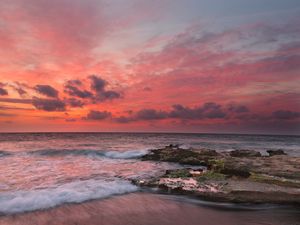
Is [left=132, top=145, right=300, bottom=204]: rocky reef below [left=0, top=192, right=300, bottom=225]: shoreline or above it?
above

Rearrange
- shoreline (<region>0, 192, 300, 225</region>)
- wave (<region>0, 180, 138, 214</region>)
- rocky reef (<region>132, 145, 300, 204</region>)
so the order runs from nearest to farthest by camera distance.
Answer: shoreline (<region>0, 192, 300, 225</region>) < wave (<region>0, 180, 138, 214</region>) < rocky reef (<region>132, 145, 300, 204</region>)

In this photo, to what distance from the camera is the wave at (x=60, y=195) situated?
12.2 m

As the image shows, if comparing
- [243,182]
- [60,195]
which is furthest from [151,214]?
[243,182]

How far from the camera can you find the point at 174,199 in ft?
45.5

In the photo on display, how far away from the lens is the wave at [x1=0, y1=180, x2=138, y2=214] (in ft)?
39.9

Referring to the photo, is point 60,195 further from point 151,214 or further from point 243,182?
point 243,182

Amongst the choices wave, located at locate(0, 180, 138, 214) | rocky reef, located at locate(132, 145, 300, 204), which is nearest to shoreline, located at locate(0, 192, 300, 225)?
wave, located at locate(0, 180, 138, 214)

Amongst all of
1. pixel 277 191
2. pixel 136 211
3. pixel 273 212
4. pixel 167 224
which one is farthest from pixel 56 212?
pixel 277 191

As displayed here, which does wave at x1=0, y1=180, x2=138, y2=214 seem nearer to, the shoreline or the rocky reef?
the shoreline

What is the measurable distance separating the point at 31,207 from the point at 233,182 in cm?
1112

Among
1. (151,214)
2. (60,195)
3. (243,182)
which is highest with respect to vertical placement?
(243,182)

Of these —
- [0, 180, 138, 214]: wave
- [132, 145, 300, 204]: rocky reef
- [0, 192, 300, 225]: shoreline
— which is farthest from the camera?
[132, 145, 300, 204]: rocky reef

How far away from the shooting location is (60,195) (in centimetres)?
1384

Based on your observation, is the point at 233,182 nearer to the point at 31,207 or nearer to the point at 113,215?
the point at 113,215
